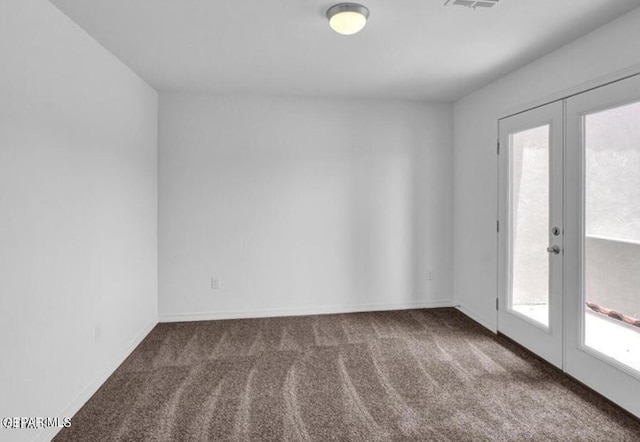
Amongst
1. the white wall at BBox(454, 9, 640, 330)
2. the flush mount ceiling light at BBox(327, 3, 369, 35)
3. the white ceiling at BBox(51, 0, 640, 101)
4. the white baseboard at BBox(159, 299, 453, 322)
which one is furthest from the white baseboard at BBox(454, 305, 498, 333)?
the flush mount ceiling light at BBox(327, 3, 369, 35)

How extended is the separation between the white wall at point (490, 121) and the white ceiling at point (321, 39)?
4.7 inches

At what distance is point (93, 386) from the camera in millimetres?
2490

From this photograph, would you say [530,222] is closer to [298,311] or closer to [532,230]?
[532,230]

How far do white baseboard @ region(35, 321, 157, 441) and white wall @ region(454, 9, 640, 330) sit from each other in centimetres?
345

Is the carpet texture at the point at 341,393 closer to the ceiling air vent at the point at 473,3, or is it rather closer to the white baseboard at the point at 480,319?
the white baseboard at the point at 480,319

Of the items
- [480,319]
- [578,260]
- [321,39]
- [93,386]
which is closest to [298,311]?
[480,319]

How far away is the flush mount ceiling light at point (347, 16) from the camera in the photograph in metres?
2.10

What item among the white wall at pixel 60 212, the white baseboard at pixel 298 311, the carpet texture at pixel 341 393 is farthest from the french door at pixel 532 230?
the white wall at pixel 60 212

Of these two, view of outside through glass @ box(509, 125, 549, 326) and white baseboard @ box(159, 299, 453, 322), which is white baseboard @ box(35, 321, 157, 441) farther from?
view of outside through glass @ box(509, 125, 549, 326)

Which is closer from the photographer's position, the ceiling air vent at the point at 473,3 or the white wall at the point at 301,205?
the ceiling air vent at the point at 473,3

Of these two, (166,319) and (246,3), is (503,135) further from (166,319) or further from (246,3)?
(166,319)

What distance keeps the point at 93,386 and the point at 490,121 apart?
13.4ft

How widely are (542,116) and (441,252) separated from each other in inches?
77.5

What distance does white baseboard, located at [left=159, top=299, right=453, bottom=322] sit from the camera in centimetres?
397
